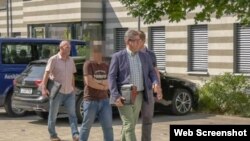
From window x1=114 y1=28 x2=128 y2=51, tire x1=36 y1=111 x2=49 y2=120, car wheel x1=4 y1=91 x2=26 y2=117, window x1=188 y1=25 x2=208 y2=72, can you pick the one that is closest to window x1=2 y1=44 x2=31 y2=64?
car wheel x1=4 y1=91 x2=26 y2=117

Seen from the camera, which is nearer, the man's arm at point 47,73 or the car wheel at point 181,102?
the man's arm at point 47,73

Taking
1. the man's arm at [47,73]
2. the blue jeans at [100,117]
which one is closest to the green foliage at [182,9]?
the man's arm at [47,73]

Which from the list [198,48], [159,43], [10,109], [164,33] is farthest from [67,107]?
[159,43]

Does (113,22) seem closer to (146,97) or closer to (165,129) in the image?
(165,129)

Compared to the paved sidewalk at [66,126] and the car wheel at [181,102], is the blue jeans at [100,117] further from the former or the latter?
the car wheel at [181,102]

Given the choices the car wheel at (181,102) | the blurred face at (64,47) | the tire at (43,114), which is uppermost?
the blurred face at (64,47)

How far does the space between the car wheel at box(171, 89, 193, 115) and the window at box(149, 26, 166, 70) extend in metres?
8.45

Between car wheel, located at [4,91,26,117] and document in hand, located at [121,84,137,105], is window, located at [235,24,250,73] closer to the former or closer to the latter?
car wheel, located at [4,91,26,117]

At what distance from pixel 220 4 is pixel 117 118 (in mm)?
4663

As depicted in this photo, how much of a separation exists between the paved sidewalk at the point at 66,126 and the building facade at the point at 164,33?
5.27m

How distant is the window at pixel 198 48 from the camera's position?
72.6 ft

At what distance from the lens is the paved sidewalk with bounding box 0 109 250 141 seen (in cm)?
1212

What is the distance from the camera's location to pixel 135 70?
879 centimetres

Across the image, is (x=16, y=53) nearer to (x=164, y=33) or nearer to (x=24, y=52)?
(x=24, y=52)
